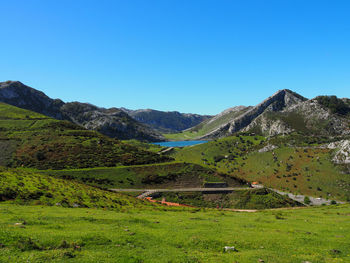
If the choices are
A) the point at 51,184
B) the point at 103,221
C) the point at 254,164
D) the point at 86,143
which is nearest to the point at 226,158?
the point at 254,164

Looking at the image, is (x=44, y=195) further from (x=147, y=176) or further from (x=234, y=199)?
(x=234, y=199)

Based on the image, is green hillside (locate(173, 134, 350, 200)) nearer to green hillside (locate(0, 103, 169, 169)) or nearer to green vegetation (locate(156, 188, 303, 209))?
green vegetation (locate(156, 188, 303, 209))

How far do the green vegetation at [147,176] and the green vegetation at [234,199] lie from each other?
956 cm

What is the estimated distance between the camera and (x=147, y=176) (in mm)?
93875

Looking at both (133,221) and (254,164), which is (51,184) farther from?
(254,164)

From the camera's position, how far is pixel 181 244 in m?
19.0

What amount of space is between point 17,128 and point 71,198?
147 meters

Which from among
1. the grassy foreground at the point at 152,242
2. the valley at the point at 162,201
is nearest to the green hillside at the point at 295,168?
the valley at the point at 162,201

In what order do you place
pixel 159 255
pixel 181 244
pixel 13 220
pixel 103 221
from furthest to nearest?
pixel 103 221
pixel 13 220
pixel 181 244
pixel 159 255

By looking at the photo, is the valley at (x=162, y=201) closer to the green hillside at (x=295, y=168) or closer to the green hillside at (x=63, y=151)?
the green hillside at (x=63, y=151)

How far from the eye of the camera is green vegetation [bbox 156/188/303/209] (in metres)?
76.2

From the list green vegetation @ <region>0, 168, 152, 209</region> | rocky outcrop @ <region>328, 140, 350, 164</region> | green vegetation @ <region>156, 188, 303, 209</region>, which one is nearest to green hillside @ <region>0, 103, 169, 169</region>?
green vegetation @ <region>156, 188, 303, 209</region>

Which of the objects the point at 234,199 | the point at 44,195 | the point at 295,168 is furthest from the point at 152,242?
the point at 295,168

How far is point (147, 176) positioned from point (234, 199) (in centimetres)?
3820
